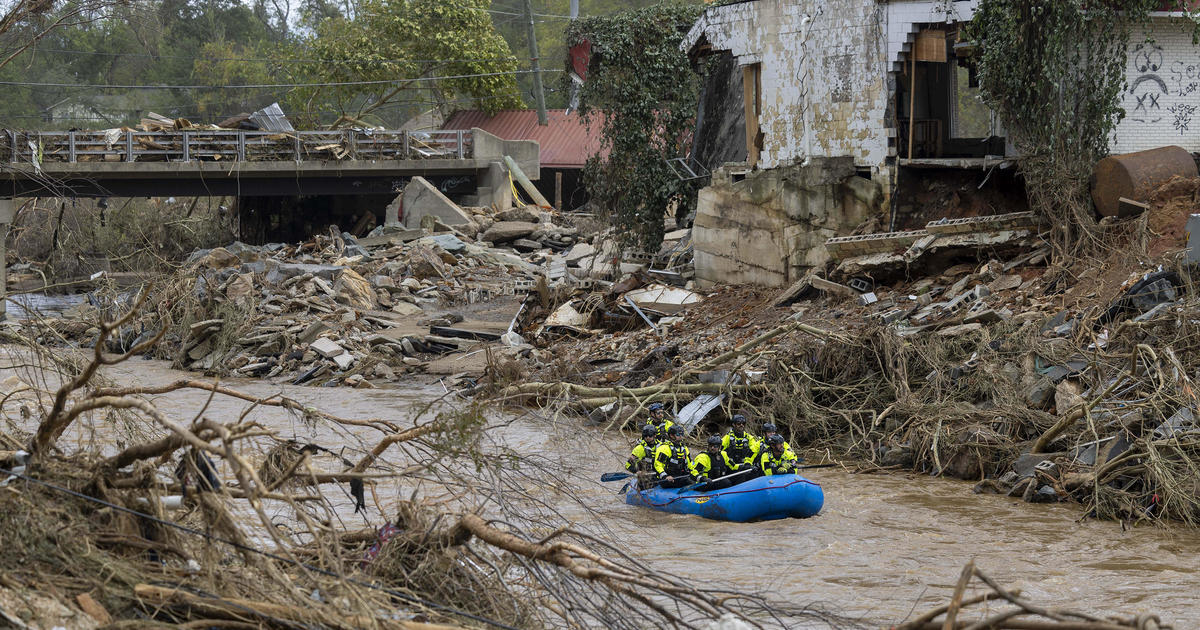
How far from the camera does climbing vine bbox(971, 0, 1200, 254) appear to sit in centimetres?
1703

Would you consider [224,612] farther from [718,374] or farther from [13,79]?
[13,79]

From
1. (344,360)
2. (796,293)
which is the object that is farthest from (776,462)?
(344,360)

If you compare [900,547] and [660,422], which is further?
[660,422]

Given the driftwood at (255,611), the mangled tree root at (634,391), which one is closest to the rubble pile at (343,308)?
the mangled tree root at (634,391)

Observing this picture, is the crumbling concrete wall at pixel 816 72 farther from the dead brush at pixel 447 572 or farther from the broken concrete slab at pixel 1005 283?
the dead brush at pixel 447 572

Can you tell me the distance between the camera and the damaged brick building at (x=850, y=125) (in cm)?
1816

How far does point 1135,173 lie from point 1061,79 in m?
1.98

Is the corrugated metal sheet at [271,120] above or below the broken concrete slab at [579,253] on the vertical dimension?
above

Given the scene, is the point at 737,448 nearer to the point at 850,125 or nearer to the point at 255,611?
the point at 255,611

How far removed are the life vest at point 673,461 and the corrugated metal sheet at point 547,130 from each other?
29788 mm

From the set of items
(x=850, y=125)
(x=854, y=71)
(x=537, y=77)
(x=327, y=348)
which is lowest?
(x=327, y=348)

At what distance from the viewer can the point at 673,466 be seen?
11891 mm

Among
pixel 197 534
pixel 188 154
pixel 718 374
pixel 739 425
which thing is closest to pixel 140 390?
pixel 197 534

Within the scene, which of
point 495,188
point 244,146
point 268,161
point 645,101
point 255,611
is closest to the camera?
point 255,611
